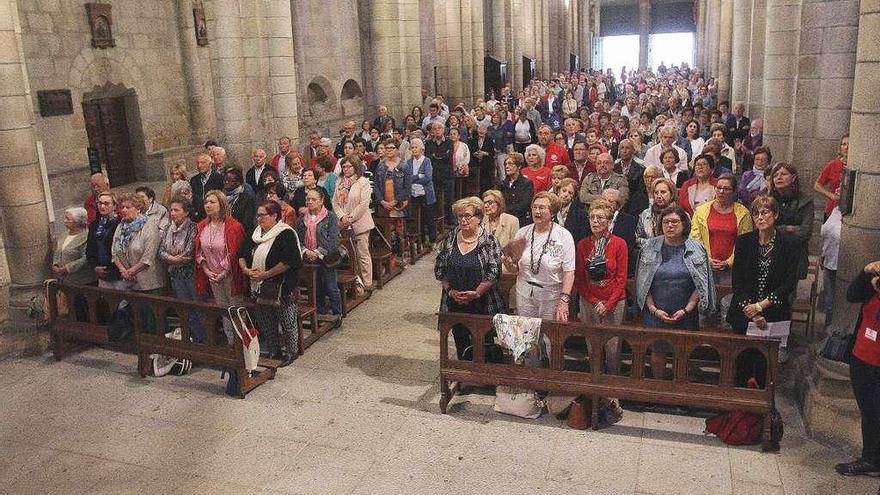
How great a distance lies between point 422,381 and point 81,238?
430 cm

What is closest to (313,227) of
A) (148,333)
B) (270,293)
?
(270,293)

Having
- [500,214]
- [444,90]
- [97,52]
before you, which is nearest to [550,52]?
[444,90]

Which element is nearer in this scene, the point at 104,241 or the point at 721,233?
the point at 721,233

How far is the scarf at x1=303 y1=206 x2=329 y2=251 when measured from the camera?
8352 mm

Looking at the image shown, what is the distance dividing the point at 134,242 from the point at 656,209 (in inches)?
210

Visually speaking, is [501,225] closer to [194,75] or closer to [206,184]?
[206,184]

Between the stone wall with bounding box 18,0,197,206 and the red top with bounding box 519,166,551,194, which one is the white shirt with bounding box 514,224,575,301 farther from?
the stone wall with bounding box 18,0,197,206

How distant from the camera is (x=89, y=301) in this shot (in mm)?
8055

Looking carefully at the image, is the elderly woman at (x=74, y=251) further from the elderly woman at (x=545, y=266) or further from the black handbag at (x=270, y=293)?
the elderly woman at (x=545, y=266)

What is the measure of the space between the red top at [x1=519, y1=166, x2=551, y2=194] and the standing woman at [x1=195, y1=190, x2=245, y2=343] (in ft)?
12.2

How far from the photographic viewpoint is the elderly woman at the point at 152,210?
8.13 m

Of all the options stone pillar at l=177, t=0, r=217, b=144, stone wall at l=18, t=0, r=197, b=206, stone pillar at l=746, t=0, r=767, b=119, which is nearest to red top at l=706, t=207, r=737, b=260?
stone pillar at l=746, t=0, r=767, b=119

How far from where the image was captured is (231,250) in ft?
24.4

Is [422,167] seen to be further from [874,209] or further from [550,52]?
[550,52]
